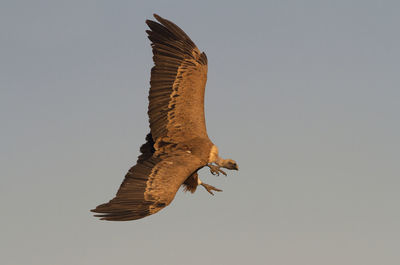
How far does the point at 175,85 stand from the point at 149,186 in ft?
10.3

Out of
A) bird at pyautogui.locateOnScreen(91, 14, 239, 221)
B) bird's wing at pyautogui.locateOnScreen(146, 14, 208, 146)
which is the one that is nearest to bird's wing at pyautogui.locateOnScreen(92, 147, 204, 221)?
bird at pyautogui.locateOnScreen(91, 14, 239, 221)

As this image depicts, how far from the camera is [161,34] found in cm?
Result: 1571

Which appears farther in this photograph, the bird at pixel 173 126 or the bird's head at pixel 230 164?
the bird's head at pixel 230 164

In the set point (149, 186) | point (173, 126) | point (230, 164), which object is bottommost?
point (149, 186)

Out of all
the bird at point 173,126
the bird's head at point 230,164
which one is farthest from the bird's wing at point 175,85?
the bird's head at point 230,164

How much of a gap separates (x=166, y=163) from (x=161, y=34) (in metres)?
3.56

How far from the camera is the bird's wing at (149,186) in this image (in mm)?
12253

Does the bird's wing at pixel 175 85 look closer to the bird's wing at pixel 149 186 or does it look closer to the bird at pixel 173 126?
the bird at pixel 173 126

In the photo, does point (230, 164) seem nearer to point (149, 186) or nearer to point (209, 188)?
point (209, 188)

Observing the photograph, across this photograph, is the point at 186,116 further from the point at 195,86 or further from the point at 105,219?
the point at 105,219

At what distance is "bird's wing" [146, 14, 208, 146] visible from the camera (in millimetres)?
14922

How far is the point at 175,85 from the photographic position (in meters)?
15.2

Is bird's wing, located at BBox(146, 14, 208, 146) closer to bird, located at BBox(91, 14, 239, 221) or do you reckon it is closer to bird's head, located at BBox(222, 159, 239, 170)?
bird, located at BBox(91, 14, 239, 221)

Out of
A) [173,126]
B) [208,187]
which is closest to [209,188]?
[208,187]
